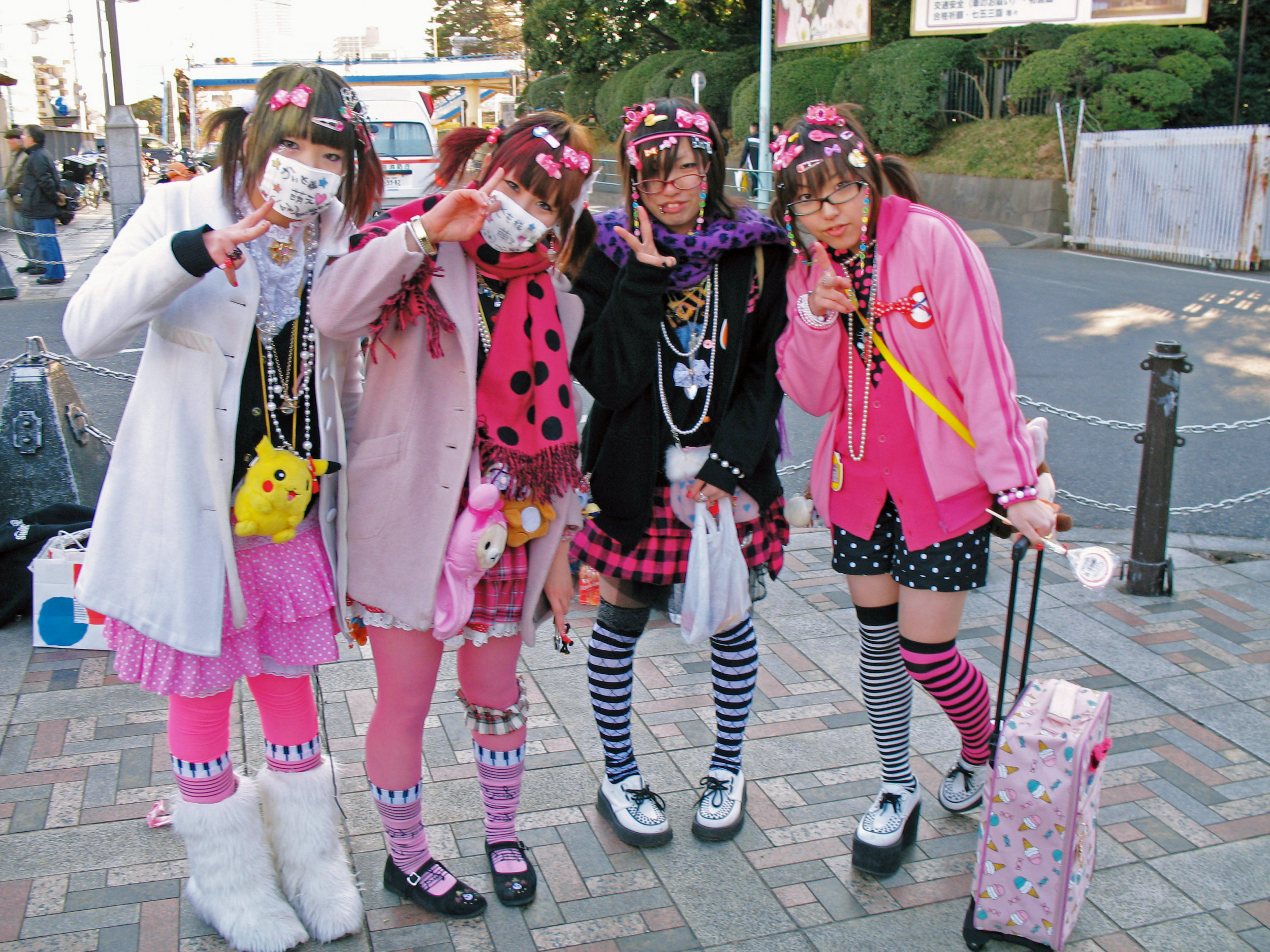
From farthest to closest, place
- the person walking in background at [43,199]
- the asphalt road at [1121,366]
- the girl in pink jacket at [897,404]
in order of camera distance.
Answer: the person walking in background at [43,199] → the asphalt road at [1121,366] → the girl in pink jacket at [897,404]

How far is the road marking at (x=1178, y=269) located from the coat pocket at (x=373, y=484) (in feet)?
45.3

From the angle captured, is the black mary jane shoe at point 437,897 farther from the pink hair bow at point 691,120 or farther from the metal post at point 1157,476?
the metal post at point 1157,476

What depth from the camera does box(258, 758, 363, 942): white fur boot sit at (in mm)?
2410

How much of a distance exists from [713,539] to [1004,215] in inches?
702

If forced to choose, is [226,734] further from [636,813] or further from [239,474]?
[636,813]

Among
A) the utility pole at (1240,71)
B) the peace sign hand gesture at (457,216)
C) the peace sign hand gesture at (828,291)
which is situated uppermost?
the utility pole at (1240,71)

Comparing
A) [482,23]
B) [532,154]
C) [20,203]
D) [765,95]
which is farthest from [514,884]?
[482,23]

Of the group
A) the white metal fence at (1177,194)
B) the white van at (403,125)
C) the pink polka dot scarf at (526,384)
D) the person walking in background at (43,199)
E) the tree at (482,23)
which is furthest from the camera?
the tree at (482,23)

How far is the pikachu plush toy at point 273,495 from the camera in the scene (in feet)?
7.00

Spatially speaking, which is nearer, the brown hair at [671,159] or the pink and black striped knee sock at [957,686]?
the brown hair at [671,159]

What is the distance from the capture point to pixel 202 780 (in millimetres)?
2316

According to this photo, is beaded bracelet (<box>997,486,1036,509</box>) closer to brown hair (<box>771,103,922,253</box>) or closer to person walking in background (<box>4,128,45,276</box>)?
brown hair (<box>771,103,922,253</box>)

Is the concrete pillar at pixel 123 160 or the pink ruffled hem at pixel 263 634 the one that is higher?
the concrete pillar at pixel 123 160

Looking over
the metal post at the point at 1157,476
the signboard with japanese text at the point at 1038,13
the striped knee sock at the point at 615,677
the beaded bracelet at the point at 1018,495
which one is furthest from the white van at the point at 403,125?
the beaded bracelet at the point at 1018,495
